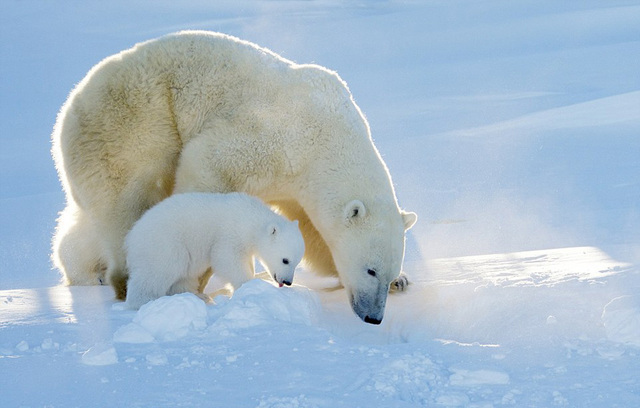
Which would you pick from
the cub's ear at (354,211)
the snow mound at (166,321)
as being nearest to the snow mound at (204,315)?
the snow mound at (166,321)

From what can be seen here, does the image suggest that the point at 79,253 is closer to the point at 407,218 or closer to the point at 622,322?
the point at 407,218

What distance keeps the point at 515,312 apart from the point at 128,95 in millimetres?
2962

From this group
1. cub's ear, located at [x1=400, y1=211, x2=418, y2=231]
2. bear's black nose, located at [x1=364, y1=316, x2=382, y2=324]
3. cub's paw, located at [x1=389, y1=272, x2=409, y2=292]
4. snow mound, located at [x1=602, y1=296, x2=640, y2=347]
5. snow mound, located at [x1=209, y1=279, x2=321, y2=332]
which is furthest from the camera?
cub's paw, located at [x1=389, y1=272, x2=409, y2=292]

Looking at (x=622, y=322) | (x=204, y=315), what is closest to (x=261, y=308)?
(x=204, y=315)

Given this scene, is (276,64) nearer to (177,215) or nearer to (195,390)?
(177,215)

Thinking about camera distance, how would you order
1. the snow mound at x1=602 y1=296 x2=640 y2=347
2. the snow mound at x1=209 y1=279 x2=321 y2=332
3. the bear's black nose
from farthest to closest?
the bear's black nose < the snow mound at x1=209 y1=279 x2=321 y2=332 < the snow mound at x1=602 y1=296 x2=640 y2=347

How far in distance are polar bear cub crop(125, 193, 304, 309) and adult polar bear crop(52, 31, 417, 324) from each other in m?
0.54

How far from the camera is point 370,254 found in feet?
16.5

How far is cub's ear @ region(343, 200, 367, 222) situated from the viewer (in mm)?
4988

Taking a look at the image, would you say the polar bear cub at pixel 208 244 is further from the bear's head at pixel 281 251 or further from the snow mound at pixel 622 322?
the snow mound at pixel 622 322

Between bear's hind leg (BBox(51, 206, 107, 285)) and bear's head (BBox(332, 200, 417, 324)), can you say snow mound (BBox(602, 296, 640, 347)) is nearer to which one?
bear's head (BBox(332, 200, 417, 324))

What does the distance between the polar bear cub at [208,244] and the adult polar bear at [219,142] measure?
54 cm

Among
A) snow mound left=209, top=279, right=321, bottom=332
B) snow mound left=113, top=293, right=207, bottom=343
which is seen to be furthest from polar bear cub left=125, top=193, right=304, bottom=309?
snow mound left=113, top=293, right=207, bottom=343

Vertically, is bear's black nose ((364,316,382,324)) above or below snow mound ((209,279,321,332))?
below
